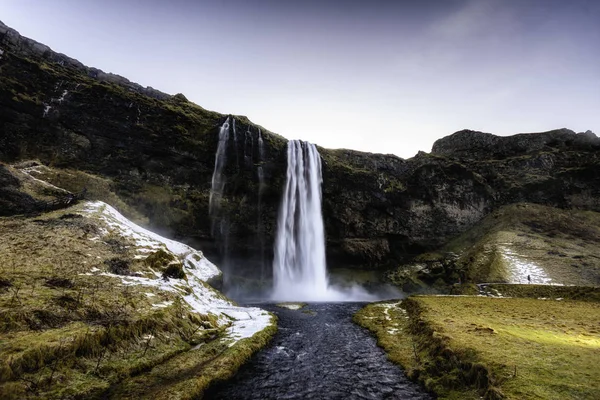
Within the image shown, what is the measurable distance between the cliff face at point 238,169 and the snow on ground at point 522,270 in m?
18.5

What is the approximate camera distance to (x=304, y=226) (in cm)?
5547

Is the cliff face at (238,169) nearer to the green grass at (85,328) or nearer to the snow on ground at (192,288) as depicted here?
the snow on ground at (192,288)

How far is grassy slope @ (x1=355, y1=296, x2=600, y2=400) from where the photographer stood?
9.20 meters

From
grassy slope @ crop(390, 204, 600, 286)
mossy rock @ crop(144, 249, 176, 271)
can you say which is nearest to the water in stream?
mossy rock @ crop(144, 249, 176, 271)

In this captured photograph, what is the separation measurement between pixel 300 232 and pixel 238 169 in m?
16.1

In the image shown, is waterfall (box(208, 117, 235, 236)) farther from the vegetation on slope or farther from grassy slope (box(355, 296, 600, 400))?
grassy slope (box(355, 296, 600, 400))

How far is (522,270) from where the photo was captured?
44281 mm

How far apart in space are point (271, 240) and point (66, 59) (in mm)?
53114

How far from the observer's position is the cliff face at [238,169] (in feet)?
132

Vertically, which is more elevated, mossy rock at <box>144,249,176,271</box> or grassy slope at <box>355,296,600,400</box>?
mossy rock at <box>144,249,176,271</box>

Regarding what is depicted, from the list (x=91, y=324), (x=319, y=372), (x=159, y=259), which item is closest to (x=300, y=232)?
(x=159, y=259)

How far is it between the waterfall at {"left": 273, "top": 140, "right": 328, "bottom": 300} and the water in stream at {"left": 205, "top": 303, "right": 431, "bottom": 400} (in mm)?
32997

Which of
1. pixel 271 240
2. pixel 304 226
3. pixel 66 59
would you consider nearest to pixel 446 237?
pixel 304 226

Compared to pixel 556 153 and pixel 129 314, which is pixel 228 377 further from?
pixel 556 153
